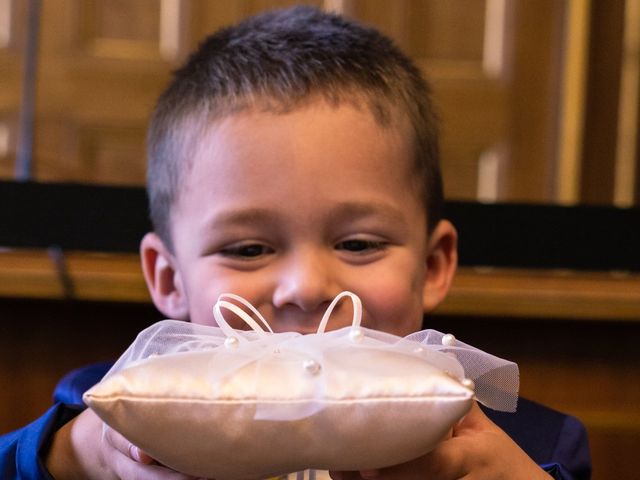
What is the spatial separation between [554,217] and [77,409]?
2.05ft

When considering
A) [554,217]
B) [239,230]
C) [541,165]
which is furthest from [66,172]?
[239,230]

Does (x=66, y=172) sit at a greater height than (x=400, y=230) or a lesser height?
lesser

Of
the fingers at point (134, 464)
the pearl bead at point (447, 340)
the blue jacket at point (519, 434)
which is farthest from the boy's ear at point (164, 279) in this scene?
the pearl bead at point (447, 340)

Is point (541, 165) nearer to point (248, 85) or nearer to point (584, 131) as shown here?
point (584, 131)

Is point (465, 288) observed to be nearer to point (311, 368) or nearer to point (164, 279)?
point (164, 279)

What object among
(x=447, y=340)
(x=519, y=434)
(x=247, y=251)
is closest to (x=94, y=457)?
(x=247, y=251)

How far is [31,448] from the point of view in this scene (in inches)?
30.2

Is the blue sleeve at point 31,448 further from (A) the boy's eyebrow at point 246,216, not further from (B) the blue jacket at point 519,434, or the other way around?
(A) the boy's eyebrow at point 246,216

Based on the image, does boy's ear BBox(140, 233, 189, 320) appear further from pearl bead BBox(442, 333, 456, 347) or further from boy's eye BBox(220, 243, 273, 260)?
pearl bead BBox(442, 333, 456, 347)

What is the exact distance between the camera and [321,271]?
0.73 m

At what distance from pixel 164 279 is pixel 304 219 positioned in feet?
0.72

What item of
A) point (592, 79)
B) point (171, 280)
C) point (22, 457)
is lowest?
point (22, 457)

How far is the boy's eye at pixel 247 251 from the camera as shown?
2.48ft

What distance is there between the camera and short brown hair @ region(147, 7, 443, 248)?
31.5 inches
